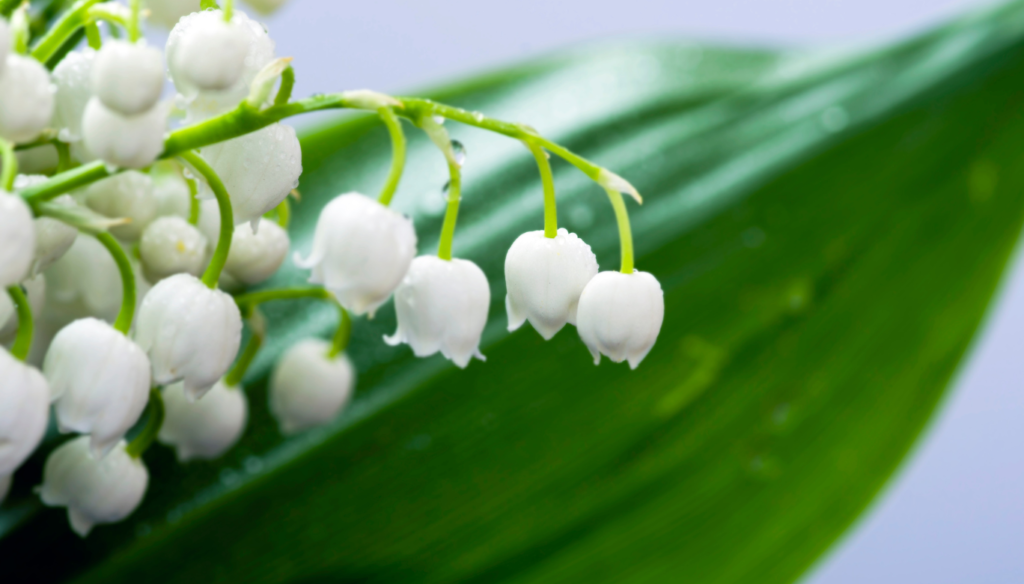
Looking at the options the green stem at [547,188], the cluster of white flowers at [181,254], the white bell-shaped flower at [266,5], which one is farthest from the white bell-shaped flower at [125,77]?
the white bell-shaped flower at [266,5]

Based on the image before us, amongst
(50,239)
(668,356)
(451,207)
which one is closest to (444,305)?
(451,207)

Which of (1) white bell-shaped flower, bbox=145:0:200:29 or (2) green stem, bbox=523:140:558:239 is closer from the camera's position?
(2) green stem, bbox=523:140:558:239

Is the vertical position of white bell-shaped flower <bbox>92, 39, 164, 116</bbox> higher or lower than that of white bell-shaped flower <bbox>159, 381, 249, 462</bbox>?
higher

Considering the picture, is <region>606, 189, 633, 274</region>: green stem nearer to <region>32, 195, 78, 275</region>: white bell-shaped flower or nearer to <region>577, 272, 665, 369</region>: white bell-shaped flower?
<region>577, 272, 665, 369</region>: white bell-shaped flower

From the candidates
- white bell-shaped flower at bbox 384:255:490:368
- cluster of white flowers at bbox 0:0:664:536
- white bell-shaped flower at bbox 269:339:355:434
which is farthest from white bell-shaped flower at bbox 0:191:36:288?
white bell-shaped flower at bbox 269:339:355:434

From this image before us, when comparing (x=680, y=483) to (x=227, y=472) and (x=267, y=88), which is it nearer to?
(x=227, y=472)

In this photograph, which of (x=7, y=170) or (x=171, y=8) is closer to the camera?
(x=7, y=170)

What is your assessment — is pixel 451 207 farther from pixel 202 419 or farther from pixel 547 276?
pixel 202 419
